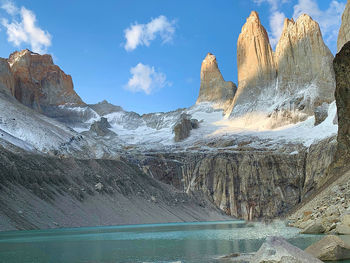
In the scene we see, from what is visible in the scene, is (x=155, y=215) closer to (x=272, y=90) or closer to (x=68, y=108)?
(x=272, y=90)

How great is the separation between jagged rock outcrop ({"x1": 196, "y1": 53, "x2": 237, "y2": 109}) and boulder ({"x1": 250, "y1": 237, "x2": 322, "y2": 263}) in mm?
129447

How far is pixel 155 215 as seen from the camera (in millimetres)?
55344

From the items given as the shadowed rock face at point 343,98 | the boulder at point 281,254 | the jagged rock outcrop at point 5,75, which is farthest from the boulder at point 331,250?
the jagged rock outcrop at point 5,75

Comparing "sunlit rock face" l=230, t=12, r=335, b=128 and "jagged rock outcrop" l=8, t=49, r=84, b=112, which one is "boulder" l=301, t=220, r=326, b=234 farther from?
"jagged rock outcrop" l=8, t=49, r=84, b=112

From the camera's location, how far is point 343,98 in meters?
32.1

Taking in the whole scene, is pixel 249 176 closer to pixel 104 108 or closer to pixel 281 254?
pixel 281 254

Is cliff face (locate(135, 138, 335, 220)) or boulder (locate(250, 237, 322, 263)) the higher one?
cliff face (locate(135, 138, 335, 220))

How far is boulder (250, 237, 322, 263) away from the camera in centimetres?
1034

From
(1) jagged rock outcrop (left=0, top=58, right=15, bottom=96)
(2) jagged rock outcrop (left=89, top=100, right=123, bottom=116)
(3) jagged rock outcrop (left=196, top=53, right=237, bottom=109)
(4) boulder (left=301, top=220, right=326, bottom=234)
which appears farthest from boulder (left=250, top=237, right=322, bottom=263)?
(2) jagged rock outcrop (left=89, top=100, right=123, bottom=116)

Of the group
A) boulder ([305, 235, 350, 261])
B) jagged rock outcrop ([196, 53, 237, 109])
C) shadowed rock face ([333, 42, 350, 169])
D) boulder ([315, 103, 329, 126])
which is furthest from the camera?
jagged rock outcrop ([196, 53, 237, 109])

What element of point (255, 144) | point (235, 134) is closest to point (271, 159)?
point (255, 144)

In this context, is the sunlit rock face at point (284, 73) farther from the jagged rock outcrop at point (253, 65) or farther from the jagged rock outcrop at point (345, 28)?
the jagged rock outcrop at point (345, 28)

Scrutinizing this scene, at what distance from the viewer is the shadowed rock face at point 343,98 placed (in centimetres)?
3084

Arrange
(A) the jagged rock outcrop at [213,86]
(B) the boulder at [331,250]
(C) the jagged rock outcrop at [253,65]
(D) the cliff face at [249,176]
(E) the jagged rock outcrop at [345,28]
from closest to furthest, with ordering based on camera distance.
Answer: (B) the boulder at [331,250] → (E) the jagged rock outcrop at [345,28] → (D) the cliff face at [249,176] → (C) the jagged rock outcrop at [253,65] → (A) the jagged rock outcrop at [213,86]
